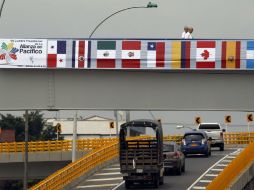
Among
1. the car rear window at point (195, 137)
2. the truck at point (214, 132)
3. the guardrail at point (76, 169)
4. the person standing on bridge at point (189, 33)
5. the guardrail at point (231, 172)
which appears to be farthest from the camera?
the truck at point (214, 132)

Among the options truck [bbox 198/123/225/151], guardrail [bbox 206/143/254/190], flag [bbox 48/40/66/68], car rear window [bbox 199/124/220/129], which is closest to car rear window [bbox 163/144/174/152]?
guardrail [bbox 206/143/254/190]

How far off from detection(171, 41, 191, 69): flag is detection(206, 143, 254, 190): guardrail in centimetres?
398

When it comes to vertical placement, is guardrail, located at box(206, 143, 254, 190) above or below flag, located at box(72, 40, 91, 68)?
below

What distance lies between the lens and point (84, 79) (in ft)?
100

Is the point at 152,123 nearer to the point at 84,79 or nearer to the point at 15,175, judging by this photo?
the point at 84,79

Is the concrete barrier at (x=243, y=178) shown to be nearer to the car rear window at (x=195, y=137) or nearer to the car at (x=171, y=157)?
the car at (x=171, y=157)

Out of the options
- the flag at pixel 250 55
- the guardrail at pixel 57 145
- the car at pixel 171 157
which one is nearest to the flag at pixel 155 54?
the flag at pixel 250 55

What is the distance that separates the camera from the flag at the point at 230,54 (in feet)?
97.2

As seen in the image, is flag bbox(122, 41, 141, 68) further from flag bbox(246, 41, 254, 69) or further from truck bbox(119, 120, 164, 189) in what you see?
truck bbox(119, 120, 164, 189)

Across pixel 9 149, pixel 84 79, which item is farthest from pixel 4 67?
pixel 9 149

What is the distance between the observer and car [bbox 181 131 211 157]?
167ft

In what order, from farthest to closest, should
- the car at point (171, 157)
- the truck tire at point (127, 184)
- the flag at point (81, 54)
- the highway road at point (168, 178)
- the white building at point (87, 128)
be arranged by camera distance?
the white building at point (87, 128), the car at point (171, 157), the highway road at point (168, 178), the truck tire at point (127, 184), the flag at point (81, 54)

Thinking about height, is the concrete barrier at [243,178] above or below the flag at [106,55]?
below

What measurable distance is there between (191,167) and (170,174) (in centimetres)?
394
